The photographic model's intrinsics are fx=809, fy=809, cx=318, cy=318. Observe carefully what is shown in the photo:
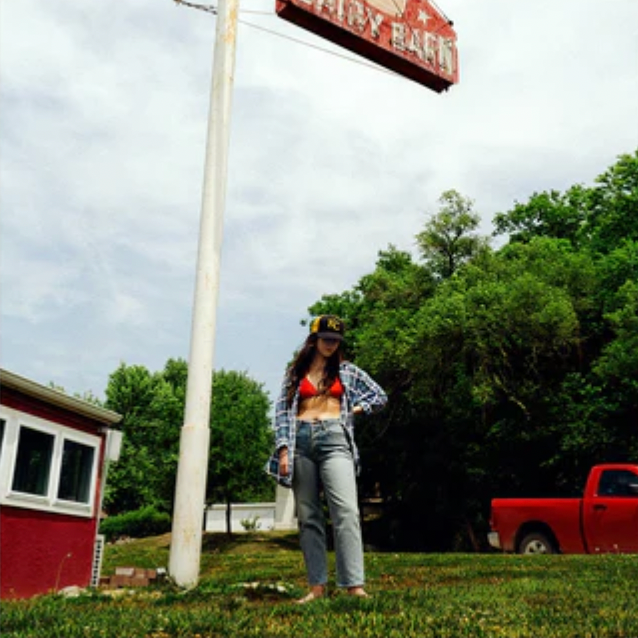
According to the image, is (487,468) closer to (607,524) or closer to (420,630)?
→ (607,524)

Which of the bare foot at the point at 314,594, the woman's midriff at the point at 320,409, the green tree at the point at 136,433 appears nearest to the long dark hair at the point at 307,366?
the woman's midriff at the point at 320,409

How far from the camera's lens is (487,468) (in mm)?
29125

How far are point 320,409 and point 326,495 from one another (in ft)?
1.95

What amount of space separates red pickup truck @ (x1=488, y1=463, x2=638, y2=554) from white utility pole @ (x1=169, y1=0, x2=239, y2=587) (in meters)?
9.62

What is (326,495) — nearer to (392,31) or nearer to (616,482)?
(392,31)

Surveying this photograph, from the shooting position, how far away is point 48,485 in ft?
34.5

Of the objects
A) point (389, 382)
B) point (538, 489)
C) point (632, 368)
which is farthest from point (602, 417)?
point (389, 382)

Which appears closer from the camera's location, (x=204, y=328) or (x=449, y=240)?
(x=204, y=328)

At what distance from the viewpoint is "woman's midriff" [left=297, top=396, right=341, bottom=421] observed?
A: 5660mm

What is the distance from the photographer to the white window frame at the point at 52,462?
950 cm

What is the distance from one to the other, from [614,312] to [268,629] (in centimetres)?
2269

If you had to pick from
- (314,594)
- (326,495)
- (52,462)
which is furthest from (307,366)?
(52,462)

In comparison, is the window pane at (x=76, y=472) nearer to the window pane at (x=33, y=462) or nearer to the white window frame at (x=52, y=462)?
the white window frame at (x=52, y=462)

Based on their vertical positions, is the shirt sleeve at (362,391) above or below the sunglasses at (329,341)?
below
